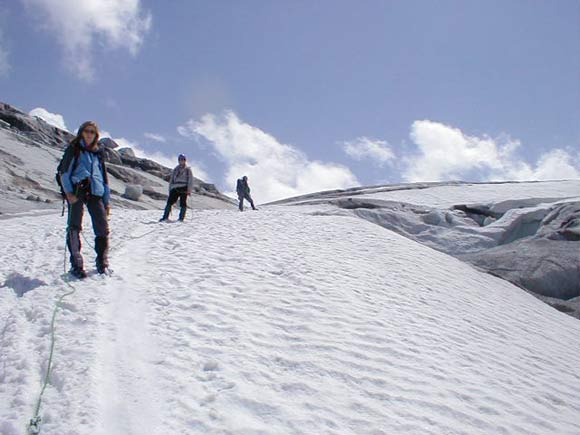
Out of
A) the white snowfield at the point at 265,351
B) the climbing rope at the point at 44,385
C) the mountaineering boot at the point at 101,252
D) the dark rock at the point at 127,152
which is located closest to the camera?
the climbing rope at the point at 44,385

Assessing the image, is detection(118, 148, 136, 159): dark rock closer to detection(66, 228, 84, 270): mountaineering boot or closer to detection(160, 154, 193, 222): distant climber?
detection(160, 154, 193, 222): distant climber

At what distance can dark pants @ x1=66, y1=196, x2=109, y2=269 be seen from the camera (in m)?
6.85

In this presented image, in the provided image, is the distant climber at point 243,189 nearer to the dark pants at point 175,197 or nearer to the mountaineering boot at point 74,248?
the dark pants at point 175,197

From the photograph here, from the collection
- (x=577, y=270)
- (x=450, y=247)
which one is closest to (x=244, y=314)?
(x=577, y=270)

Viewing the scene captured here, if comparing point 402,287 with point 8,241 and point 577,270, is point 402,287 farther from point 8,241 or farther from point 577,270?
point 577,270

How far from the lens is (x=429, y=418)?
4.16 meters

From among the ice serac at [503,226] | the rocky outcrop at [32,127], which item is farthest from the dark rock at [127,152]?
the ice serac at [503,226]

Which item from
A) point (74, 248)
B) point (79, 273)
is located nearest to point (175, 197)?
point (74, 248)

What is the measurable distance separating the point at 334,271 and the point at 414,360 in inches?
148

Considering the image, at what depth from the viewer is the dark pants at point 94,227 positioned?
685cm

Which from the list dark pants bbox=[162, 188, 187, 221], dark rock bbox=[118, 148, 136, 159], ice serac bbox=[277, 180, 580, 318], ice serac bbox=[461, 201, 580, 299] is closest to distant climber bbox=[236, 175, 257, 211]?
ice serac bbox=[277, 180, 580, 318]

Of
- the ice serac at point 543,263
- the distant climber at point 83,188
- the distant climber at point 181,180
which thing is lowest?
the distant climber at point 83,188

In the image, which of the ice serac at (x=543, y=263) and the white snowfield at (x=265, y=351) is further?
the ice serac at (x=543, y=263)

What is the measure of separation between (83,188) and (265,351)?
3880mm
